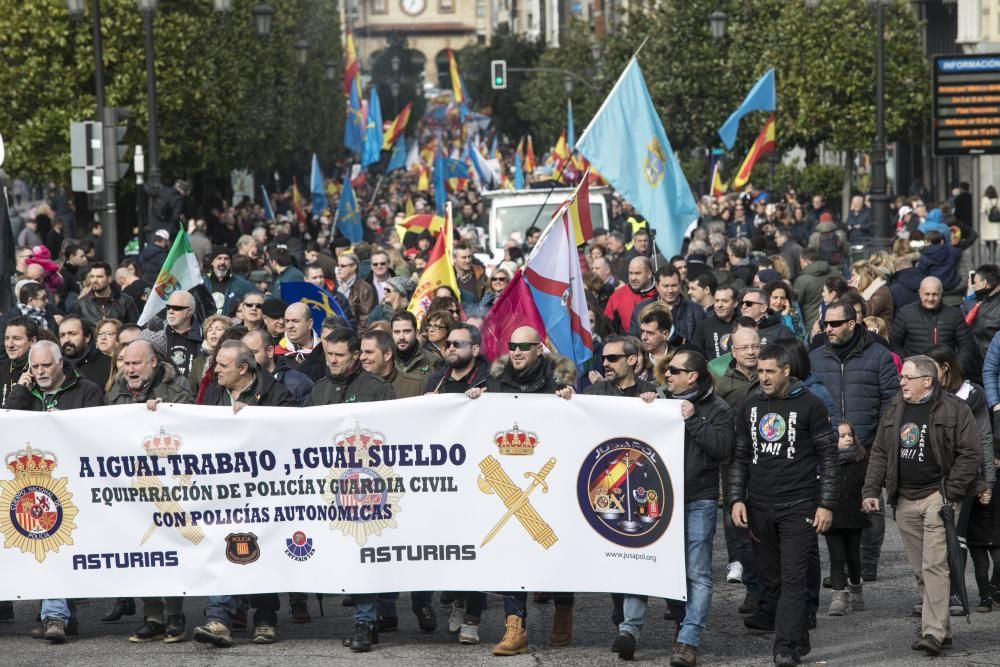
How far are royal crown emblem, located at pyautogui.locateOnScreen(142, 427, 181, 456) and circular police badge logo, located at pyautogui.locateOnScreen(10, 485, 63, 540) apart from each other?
585mm

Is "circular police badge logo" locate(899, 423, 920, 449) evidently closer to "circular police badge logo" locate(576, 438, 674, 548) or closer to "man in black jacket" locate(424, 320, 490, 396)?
"circular police badge logo" locate(576, 438, 674, 548)

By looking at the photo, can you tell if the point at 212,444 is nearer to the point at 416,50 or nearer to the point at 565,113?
the point at 565,113

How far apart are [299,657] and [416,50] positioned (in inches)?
7322

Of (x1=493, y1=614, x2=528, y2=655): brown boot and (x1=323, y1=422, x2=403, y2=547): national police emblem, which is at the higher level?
(x1=323, y1=422, x2=403, y2=547): national police emblem

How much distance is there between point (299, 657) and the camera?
934cm

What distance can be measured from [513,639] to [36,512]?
8.60 ft

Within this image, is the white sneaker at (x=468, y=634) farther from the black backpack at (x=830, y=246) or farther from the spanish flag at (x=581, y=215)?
the black backpack at (x=830, y=246)

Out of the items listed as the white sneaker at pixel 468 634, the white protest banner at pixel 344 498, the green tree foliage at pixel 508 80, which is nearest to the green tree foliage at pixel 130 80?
the white protest banner at pixel 344 498

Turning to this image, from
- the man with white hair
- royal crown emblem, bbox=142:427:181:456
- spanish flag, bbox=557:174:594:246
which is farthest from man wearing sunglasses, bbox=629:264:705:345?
royal crown emblem, bbox=142:427:181:456

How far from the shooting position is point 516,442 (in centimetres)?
946

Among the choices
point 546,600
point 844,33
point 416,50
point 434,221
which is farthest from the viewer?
point 416,50

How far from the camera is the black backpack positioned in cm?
2008

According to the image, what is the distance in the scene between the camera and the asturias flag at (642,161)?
16.9 meters

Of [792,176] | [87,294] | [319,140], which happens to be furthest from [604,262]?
[319,140]
